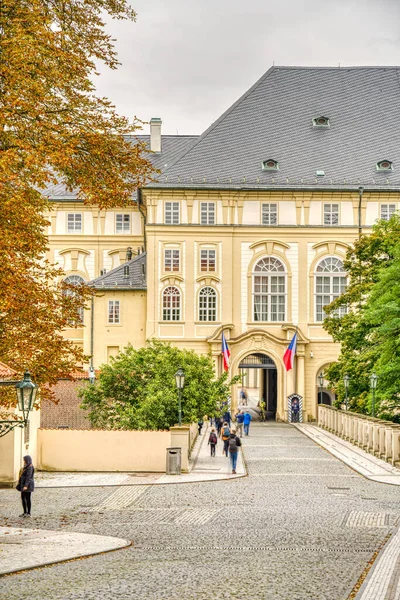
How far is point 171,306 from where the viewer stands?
212ft

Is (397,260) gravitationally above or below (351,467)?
above

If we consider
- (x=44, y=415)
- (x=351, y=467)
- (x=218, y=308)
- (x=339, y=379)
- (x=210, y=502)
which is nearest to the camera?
(x=210, y=502)

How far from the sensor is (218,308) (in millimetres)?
64750

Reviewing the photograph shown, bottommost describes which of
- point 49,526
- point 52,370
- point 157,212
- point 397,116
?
point 49,526

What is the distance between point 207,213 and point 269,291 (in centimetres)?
619

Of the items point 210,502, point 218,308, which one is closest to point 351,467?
point 210,502

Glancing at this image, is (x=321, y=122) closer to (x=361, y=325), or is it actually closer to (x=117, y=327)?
(x=117, y=327)

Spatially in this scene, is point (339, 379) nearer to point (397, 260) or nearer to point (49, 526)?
point (397, 260)

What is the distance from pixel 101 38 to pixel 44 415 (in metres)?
23.2

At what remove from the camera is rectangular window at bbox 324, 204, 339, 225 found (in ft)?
214

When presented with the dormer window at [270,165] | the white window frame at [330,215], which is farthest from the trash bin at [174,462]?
the dormer window at [270,165]

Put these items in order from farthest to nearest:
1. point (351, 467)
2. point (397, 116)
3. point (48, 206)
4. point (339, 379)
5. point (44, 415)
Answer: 1. point (397, 116)
2. point (339, 379)
3. point (44, 415)
4. point (351, 467)
5. point (48, 206)

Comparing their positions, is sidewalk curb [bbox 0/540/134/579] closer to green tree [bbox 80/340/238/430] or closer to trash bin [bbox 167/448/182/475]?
trash bin [bbox 167/448/182/475]

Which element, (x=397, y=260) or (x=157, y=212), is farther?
(x=157, y=212)
